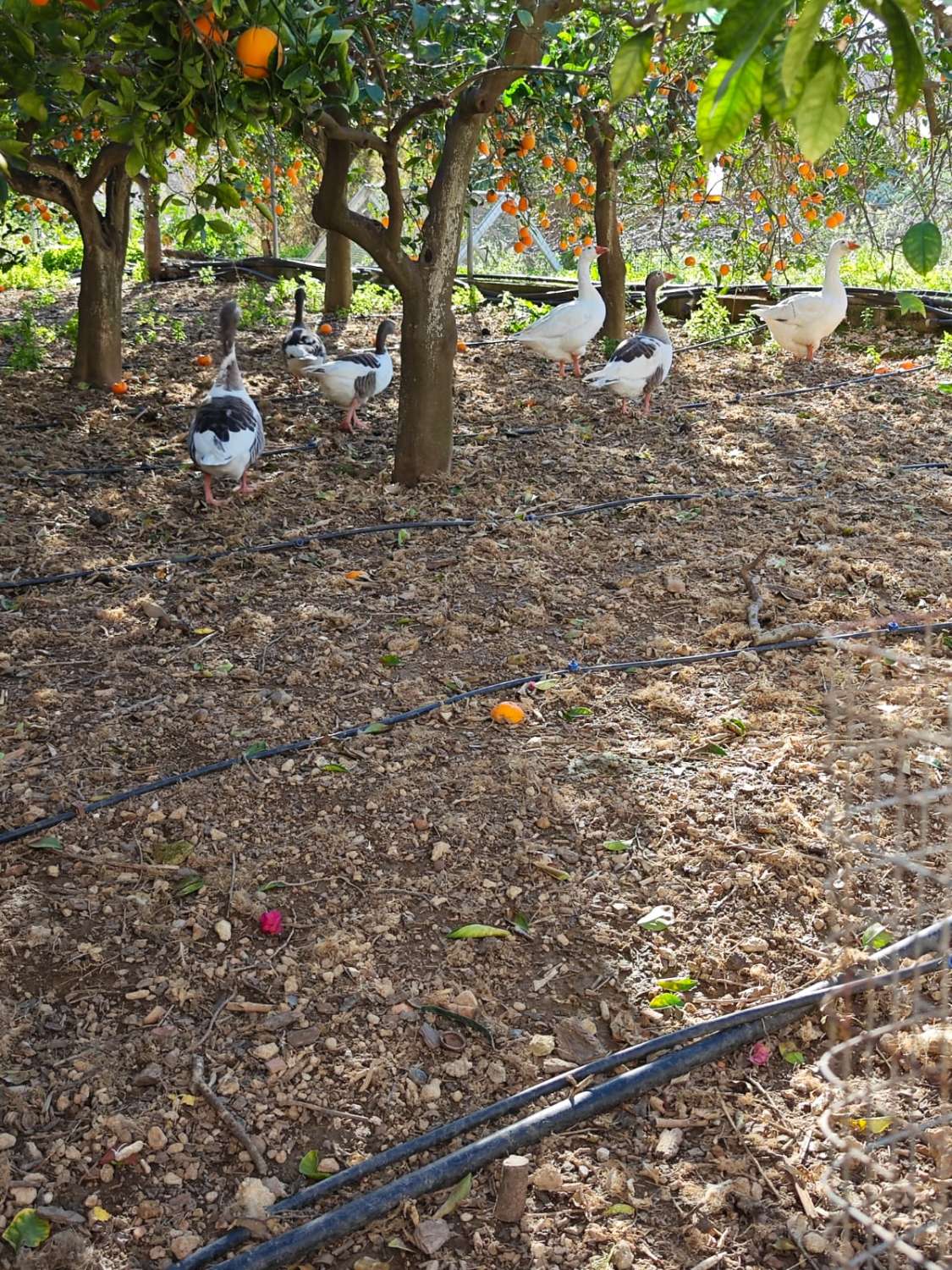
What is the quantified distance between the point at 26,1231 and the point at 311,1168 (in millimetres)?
515

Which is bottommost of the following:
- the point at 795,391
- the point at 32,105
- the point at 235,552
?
the point at 235,552

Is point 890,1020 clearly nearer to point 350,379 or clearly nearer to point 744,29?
point 744,29

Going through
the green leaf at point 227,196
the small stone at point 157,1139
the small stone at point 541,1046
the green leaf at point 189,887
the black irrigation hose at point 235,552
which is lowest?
the small stone at point 157,1139

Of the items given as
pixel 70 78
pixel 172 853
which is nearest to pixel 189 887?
pixel 172 853

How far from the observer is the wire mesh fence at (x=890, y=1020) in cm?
191

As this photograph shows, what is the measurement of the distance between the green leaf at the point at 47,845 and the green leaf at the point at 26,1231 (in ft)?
3.64

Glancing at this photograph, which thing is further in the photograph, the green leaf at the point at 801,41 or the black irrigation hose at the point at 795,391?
the black irrigation hose at the point at 795,391

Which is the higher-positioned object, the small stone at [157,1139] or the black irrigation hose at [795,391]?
the black irrigation hose at [795,391]

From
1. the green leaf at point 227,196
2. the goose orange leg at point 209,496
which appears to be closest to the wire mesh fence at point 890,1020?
the green leaf at point 227,196

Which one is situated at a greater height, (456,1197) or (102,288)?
(102,288)

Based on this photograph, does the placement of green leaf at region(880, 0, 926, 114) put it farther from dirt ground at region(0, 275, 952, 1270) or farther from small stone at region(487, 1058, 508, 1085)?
small stone at region(487, 1058, 508, 1085)

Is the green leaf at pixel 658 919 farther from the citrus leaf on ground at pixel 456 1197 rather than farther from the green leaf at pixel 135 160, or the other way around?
the green leaf at pixel 135 160

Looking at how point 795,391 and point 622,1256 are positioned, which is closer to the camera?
point 622,1256

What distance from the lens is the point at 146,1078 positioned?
2.31 meters
